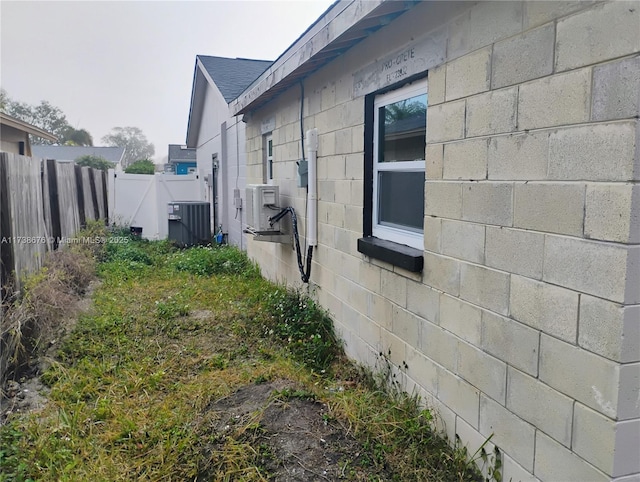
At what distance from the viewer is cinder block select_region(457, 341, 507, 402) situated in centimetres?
243

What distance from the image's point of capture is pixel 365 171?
3.97 meters

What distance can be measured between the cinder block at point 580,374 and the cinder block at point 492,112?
106cm

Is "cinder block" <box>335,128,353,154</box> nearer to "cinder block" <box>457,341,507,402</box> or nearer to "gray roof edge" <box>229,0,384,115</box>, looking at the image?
"gray roof edge" <box>229,0,384,115</box>

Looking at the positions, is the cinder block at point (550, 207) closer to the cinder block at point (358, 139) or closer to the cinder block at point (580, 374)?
the cinder block at point (580, 374)

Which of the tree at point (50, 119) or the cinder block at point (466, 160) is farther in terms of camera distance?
→ the tree at point (50, 119)

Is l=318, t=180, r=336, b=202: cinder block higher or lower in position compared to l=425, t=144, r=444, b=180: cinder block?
lower

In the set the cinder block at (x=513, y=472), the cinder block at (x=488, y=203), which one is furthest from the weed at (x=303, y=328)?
the cinder block at (x=488, y=203)

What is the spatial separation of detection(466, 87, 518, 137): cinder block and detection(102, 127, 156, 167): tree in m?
77.1

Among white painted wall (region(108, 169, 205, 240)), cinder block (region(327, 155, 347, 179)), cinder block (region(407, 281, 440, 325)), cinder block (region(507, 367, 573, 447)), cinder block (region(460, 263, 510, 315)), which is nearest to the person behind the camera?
cinder block (region(507, 367, 573, 447))

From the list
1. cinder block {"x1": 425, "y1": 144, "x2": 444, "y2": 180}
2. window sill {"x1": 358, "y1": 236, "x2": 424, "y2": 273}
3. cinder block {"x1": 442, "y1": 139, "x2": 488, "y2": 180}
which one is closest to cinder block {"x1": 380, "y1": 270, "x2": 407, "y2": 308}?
window sill {"x1": 358, "y1": 236, "x2": 424, "y2": 273}

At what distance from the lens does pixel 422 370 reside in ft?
10.4

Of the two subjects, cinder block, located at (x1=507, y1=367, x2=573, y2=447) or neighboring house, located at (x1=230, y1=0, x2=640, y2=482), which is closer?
neighboring house, located at (x1=230, y1=0, x2=640, y2=482)

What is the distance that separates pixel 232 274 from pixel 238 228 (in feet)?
8.67

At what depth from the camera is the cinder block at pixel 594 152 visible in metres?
1.73
